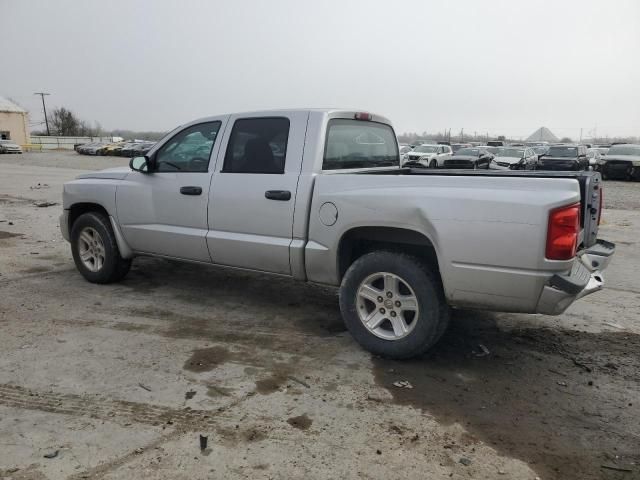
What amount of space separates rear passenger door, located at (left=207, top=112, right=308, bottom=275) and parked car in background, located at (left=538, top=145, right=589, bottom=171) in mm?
22158

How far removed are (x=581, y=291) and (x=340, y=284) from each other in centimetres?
177

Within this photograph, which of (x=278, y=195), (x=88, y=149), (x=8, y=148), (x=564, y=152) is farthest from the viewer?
(x=88, y=149)

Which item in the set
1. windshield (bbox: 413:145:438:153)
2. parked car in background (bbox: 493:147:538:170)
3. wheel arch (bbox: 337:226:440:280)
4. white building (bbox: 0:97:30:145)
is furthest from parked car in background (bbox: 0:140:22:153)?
wheel arch (bbox: 337:226:440:280)

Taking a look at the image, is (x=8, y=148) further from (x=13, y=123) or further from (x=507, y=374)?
(x=507, y=374)

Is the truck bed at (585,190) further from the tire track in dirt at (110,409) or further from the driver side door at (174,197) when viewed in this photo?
the tire track in dirt at (110,409)

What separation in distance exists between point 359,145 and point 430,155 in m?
24.6

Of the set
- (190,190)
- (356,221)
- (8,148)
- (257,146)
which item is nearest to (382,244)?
(356,221)

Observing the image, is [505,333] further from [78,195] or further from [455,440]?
[78,195]

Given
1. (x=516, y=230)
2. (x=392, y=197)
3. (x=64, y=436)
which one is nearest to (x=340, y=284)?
(x=392, y=197)

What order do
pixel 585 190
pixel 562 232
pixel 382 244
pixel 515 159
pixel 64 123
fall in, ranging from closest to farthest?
pixel 562 232 < pixel 585 190 < pixel 382 244 < pixel 515 159 < pixel 64 123

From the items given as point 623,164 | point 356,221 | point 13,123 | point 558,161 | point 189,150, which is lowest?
point 623,164

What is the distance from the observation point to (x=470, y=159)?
2500cm

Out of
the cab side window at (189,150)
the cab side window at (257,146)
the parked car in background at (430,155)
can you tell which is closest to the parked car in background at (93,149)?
the parked car in background at (430,155)

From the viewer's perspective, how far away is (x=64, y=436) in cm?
291
